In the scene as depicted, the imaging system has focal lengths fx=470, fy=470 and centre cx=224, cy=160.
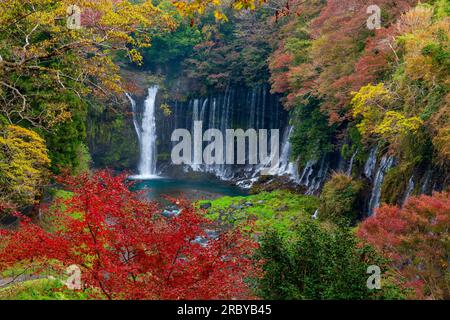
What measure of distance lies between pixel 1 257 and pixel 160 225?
259 centimetres

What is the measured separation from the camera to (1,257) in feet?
24.6

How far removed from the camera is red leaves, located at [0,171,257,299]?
6.16 metres

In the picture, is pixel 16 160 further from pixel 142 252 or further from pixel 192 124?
pixel 192 124

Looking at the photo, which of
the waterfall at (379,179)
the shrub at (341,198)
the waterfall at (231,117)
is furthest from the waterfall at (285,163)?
the waterfall at (379,179)

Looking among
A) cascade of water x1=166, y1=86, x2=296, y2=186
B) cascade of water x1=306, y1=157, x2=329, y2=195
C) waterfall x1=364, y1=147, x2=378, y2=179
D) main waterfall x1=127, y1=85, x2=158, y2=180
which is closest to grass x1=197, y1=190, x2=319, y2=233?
cascade of water x1=306, y1=157, x2=329, y2=195

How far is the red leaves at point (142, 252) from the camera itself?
20.2ft

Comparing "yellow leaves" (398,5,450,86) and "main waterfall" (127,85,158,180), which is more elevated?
"yellow leaves" (398,5,450,86)

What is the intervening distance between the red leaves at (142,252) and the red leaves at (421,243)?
241 centimetres

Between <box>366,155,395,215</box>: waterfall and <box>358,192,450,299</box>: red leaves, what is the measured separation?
694 centimetres

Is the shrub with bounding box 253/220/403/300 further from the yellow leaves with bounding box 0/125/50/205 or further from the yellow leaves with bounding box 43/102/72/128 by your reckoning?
the yellow leaves with bounding box 0/125/50/205

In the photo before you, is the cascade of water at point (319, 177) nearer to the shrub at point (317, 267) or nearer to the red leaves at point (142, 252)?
the shrub at point (317, 267)
